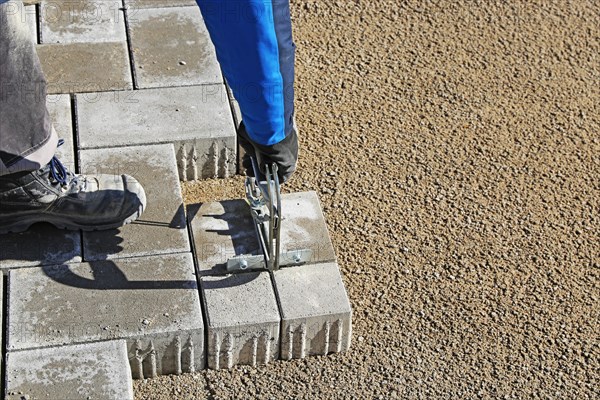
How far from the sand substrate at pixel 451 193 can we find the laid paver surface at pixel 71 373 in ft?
0.76

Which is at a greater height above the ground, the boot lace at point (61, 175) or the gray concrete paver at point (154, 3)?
the gray concrete paver at point (154, 3)

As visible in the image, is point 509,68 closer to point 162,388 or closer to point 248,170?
point 248,170

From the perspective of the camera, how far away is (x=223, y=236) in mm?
3838

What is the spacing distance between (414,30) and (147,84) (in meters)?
1.55

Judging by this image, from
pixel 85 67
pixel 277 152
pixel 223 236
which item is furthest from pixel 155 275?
pixel 85 67

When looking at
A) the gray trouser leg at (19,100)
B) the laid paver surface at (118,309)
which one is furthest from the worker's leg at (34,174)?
the laid paver surface at (118,309)

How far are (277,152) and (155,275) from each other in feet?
2.47

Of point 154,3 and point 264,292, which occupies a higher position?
point 154,3

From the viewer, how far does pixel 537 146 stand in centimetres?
466

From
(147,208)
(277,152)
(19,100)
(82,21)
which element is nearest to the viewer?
(277,152)

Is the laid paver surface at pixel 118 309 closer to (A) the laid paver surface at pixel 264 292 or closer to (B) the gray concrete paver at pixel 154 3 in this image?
(A) the laid paver surface at pixel 264 292

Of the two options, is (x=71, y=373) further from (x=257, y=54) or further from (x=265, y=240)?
(x=257, y=54)

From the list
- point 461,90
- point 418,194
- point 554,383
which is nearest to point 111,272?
point 418,194

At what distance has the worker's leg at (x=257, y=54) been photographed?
9.23 ft
